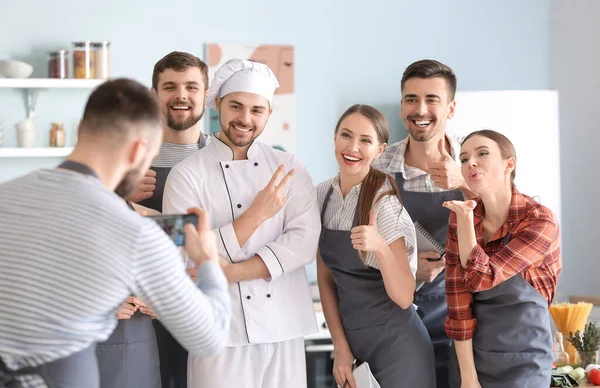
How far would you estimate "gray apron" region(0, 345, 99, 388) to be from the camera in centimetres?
160

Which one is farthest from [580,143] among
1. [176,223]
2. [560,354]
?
[176,223]

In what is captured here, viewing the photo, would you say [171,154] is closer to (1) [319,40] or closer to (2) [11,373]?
(2) [11,373]

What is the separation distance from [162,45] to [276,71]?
687 millimetres

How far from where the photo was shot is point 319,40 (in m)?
5.12

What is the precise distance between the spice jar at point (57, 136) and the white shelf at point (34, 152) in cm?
6

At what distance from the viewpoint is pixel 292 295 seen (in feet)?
8.35

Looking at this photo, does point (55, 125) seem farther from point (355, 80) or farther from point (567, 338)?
point (567, 338)

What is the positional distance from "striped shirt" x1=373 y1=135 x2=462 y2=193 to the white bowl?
234 centimetres

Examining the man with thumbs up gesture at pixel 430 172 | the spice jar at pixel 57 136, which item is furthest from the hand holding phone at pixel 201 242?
the spice jar at pixel 57 136

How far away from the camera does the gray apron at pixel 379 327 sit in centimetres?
261

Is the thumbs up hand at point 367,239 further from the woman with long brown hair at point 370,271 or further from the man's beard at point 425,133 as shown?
the man's beard at point 425,133

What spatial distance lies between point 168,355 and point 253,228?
1.86 feet

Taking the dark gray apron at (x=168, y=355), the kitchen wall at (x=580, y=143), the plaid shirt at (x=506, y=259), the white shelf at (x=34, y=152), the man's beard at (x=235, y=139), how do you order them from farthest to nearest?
the kitchen wall at (x=580, y=143), the white shelf at (x=34, y=152), the dark gray apron at (x=168, y=355), the man's beard at (x=235, y=139), the plaid shirt at (x=506, y=259)

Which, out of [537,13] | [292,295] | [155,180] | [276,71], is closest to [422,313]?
[292,295]
